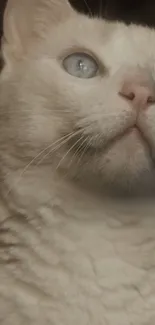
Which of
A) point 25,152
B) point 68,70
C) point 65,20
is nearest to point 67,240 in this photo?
point 25,152

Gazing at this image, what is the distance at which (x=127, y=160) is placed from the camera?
835 mm

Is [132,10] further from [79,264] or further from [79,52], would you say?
[79,264]

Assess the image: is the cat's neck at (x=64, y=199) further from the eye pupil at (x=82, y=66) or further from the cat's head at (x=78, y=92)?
the eye pupil at (x=82, y=66)

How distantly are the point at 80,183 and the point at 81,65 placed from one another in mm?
184

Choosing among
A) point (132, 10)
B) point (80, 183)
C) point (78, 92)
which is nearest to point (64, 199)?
point (80, 183)

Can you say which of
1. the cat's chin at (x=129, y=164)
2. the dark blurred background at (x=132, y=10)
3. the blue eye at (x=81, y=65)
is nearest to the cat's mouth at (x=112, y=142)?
the cat's chin at (x=129, y=164)

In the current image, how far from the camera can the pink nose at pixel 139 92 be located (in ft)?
2.65

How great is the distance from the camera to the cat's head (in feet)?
2.68

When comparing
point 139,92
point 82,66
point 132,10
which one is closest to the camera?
point 139,92

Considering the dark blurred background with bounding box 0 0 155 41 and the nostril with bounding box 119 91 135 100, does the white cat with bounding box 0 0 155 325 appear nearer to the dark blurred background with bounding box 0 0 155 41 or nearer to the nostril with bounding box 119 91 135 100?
the nostril with bounding box 119 91 135 100

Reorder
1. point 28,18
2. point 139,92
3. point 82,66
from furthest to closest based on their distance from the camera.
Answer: point 28,18, point 82,66, point 139,92

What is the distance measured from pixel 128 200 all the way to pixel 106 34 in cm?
27

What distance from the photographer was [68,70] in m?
0.93

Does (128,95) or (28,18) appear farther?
(28,18)
